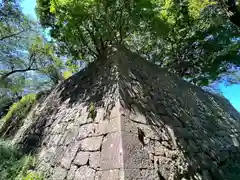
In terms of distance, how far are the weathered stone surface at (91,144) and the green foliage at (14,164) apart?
85 centimetres

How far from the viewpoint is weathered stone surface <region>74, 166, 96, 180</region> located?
2.39 meters

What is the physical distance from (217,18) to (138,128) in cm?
428

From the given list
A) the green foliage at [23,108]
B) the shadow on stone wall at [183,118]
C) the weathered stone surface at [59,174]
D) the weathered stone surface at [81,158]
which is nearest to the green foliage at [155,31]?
the shadow on stone wall at [183,118]

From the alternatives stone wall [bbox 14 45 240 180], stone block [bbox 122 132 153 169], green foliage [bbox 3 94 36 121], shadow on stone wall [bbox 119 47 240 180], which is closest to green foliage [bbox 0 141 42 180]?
stone wall [bbox 14 45 240 180]

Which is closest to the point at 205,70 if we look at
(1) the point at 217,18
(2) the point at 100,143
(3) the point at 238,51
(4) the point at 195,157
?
(3) the point at 238,51

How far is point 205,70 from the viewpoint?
7.74m

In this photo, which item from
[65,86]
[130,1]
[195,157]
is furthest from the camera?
[65,86]

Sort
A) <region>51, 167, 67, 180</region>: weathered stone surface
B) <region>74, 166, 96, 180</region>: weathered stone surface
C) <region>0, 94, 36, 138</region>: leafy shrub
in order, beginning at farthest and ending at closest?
<region>0, 94, 36, 138</region>: leafy shrub
<region>51, 167, 67, 180</region>: weathered stone surface
<region>74, 166, 96, 180</region>: weathered stone surface

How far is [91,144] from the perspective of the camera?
2.67 meters

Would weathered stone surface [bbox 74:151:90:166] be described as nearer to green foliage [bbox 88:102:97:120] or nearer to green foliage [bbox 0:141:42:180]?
green foliage [bbox 88:102:97:120]

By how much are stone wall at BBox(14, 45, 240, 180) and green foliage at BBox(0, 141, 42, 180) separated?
187 millimetres

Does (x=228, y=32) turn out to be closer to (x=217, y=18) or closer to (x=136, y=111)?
(x=217, y=18)

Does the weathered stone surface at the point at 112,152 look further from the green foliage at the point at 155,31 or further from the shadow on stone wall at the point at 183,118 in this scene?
the green foliage at the point at 155,31

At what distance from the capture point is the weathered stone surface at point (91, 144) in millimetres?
2595
